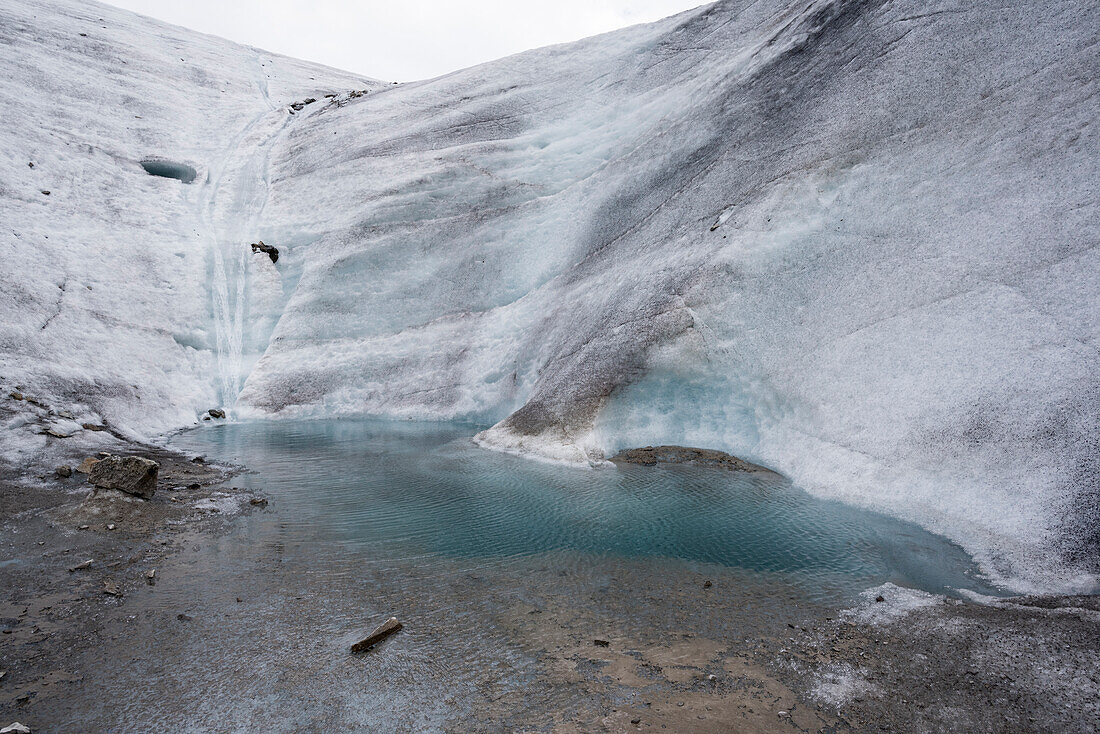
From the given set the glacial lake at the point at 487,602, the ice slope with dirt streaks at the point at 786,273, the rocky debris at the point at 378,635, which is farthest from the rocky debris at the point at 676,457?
the rocky debris at the point at 378,635

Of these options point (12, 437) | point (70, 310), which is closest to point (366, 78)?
point (70, 310)

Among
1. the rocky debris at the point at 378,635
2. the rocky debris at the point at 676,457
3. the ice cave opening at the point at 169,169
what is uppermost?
the ice cave opening at the point at 169,169

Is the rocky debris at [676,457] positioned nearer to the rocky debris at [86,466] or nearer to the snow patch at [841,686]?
the snow patch at [841,686]

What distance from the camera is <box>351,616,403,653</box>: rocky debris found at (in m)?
5.84

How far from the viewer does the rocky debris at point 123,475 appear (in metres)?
9.66

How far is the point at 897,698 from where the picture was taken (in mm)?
5000

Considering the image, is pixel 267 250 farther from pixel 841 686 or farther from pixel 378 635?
pixel 841 686

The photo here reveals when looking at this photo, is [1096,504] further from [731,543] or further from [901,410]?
[731,543]

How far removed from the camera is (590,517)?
1040 cm

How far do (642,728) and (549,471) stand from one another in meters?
9.06

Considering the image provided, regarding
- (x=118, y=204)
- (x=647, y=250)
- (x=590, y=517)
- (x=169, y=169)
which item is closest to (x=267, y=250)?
(x=118, y=204)

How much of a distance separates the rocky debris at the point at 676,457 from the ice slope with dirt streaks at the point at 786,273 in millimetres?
388

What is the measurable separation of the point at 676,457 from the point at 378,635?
9.98 meters

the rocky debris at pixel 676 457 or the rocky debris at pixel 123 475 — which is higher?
the rocky debris at pixel 676 457
